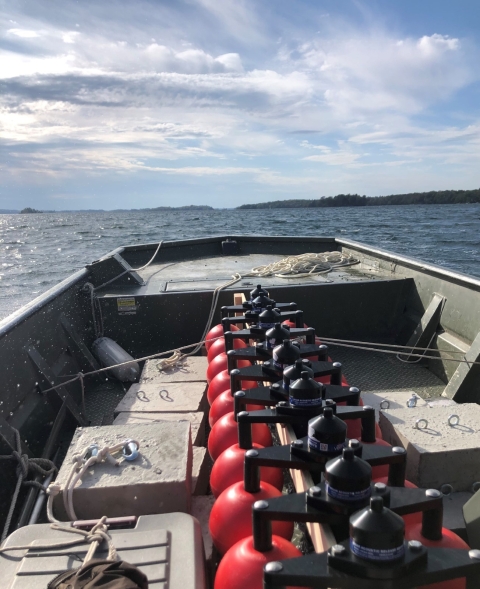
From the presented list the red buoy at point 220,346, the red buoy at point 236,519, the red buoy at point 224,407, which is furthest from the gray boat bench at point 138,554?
the red buoy at point 220,346

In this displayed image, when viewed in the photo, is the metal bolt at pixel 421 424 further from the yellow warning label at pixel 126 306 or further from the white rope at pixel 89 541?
the yellow warning label at pixel 126 306

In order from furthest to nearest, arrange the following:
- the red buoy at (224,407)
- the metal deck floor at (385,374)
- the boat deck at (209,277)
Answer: the boat deck at (209,277), the metal deck floor at (385,374), the red buoy at (224,407)

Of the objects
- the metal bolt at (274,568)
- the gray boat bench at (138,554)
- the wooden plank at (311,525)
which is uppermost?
the metal bolt at (274,568)

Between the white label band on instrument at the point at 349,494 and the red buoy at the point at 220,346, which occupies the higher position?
the white label band on instrument at the point at 349,494

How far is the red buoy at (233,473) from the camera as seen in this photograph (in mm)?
2373

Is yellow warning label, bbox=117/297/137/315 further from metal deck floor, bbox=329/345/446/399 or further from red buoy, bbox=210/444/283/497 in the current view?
A: red buoy, bbox=210/444/283/497

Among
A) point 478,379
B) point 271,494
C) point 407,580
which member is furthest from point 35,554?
point 478,379

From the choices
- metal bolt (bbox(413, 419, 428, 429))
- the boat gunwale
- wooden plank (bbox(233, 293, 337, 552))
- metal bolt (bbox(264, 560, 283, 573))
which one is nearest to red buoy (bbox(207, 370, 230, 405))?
wooden plank (bbox(233, 293, 337, 552))

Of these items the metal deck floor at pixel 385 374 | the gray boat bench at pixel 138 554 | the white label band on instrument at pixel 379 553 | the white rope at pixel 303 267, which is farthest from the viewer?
the white rope at pixel 303 267

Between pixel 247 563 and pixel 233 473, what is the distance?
663 mm

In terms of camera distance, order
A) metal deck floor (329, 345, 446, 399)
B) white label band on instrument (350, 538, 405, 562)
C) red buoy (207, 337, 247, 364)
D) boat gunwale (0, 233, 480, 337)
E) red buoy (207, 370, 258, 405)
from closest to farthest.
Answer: white label band on instrument (350, 538, 405, 562) < red buoy (207, 370, 258, 405) < red buoy (207, 337, 247, 364) < boat gunwale (0, 233, 480, 337) < metal deck floor (329, 345, 446, 399)

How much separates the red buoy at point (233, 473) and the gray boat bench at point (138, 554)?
0.25 meters

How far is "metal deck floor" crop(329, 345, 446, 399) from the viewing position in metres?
5.28

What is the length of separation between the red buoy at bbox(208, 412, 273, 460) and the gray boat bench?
615 mm
